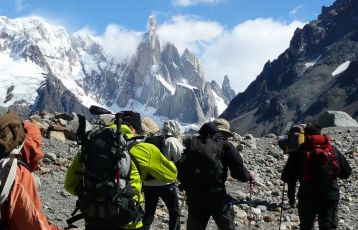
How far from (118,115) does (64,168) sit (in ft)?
36.2

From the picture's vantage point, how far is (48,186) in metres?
13.4

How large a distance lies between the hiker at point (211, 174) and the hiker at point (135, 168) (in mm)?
1258

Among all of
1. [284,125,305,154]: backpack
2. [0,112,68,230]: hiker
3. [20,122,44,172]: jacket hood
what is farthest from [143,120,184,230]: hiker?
[284,125,305,154]: backpack

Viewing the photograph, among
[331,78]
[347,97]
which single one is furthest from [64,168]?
[331,78]

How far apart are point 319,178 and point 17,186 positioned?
467 cm

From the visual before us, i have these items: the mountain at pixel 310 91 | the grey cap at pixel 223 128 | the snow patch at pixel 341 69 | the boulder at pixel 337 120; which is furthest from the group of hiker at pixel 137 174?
the snow patch at pixel 341 69

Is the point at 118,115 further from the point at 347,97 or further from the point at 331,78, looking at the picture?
the point at 331,78

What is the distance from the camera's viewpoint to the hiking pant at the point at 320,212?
7547 mm

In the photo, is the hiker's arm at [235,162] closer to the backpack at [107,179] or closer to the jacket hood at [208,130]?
the jacket hood at [208,130]

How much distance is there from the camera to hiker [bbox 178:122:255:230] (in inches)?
282

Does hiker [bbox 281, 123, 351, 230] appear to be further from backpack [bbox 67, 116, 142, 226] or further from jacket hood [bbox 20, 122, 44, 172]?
jacket hood [bbox 20, 122, 44, 172]

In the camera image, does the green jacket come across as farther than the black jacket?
No

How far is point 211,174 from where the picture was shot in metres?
7.16

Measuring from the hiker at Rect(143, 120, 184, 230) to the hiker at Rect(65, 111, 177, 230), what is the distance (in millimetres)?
2592
